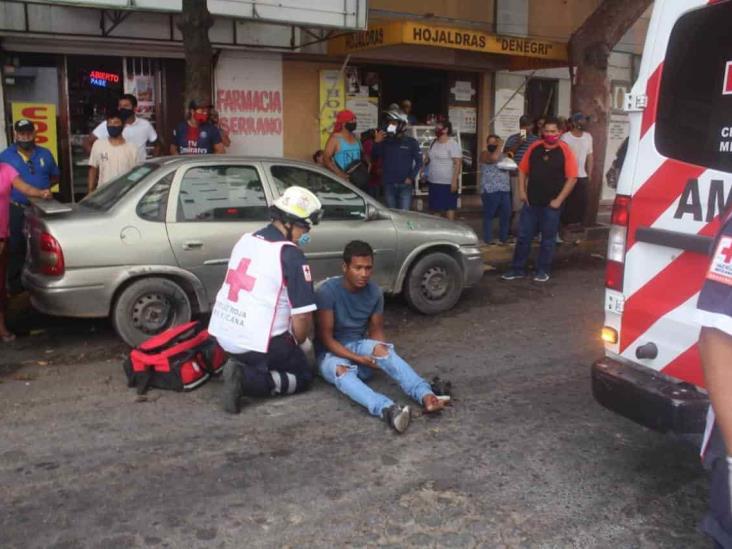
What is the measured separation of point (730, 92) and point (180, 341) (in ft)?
12.3

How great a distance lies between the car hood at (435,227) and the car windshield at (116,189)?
2.24 metres

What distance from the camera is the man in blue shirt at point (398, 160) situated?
10281mm

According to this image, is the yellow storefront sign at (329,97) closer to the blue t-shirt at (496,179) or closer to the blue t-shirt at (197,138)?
the blue t-shirt at (496,179)

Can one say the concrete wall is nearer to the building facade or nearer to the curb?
the building facade

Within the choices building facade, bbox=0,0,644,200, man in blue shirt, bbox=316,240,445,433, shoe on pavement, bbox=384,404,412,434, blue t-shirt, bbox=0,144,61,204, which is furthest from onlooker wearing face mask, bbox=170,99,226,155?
shoe on pavement, bbox=384,404,412,434

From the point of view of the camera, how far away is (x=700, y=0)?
11.1 ft

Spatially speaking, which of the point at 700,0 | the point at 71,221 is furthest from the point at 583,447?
the point at 71,221

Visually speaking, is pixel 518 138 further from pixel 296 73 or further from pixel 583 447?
pixel 583 447

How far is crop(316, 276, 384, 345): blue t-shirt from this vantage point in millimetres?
5098

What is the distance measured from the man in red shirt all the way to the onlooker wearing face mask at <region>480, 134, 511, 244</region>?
174 centimetres

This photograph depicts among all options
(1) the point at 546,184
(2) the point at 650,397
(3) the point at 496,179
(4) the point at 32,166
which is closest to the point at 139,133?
(4) the point at 32,166

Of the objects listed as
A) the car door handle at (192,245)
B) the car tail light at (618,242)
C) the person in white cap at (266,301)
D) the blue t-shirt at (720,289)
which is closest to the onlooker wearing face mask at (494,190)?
the car door handle at (192,245)

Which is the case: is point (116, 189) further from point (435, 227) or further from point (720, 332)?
point (720, 332)

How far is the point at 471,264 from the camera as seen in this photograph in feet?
24.8
